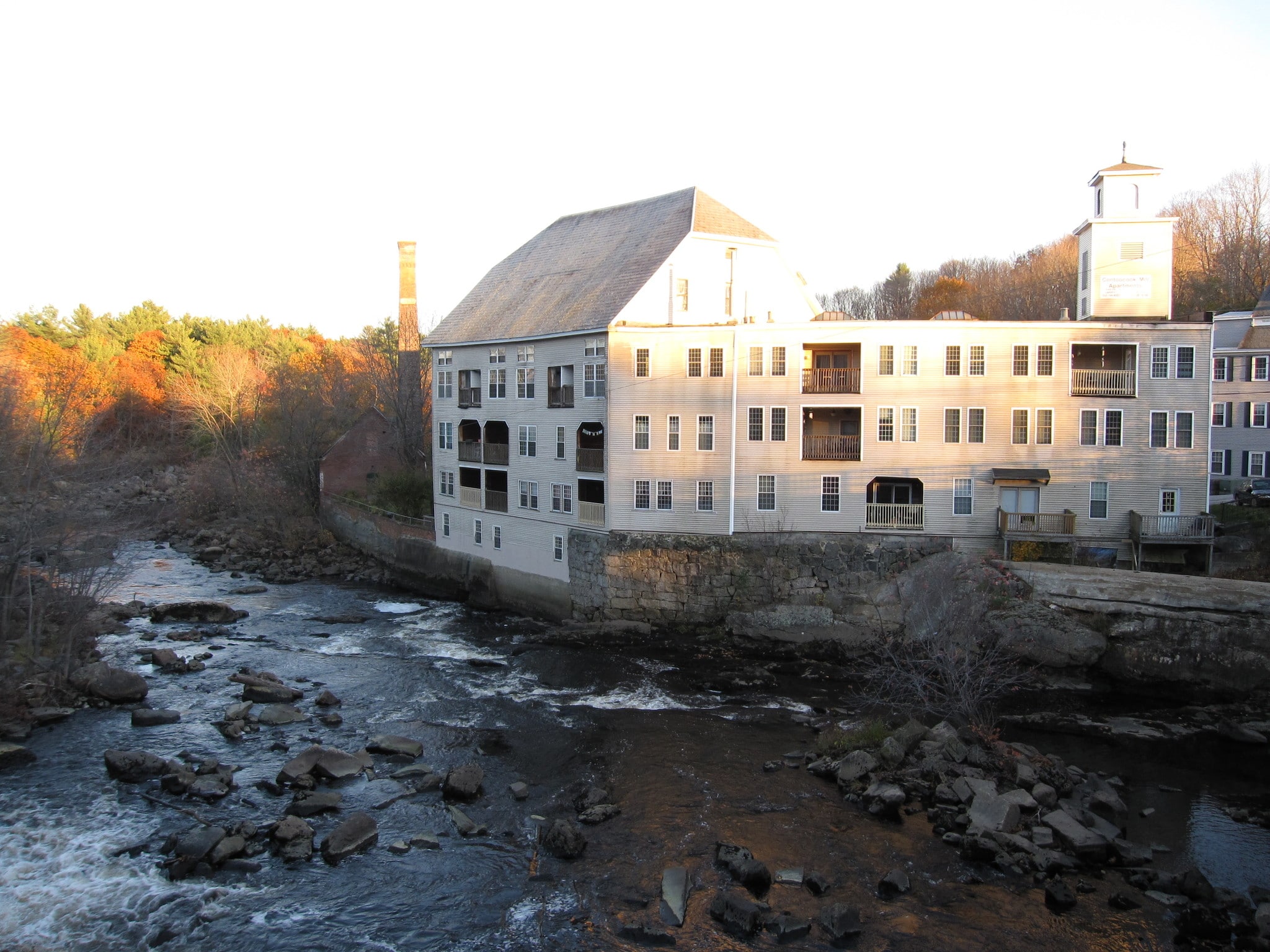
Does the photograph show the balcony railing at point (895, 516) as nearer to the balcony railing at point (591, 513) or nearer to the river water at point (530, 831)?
the river water at point (530, 831)

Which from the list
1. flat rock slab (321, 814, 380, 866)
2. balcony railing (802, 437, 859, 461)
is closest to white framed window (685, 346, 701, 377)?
balcony railing (802, 437, 859, 461)

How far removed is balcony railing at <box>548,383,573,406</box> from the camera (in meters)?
34.8

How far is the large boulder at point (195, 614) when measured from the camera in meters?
34.2

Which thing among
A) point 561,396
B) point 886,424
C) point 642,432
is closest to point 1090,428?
point 886,424

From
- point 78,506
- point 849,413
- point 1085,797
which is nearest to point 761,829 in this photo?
point 1085,797

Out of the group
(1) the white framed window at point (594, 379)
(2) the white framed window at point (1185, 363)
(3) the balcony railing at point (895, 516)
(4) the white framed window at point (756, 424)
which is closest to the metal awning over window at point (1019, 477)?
(3) the balcony railing at point (895, 516)

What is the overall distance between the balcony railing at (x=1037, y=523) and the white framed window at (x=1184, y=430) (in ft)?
15.0

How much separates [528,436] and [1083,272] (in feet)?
76.1

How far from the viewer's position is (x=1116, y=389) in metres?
31.4

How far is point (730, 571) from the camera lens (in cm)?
3184

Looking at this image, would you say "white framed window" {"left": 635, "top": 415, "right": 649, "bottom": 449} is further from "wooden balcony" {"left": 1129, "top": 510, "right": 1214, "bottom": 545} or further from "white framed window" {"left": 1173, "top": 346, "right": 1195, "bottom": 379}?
"white framed window" {"left": 1173, "top": 346, "right": 1195, "bottom": 379}

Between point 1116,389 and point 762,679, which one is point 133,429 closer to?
point 762,679

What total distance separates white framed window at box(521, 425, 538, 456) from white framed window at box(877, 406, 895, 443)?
13.9 metres

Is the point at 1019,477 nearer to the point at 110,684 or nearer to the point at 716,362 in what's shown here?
the point at 716,362
